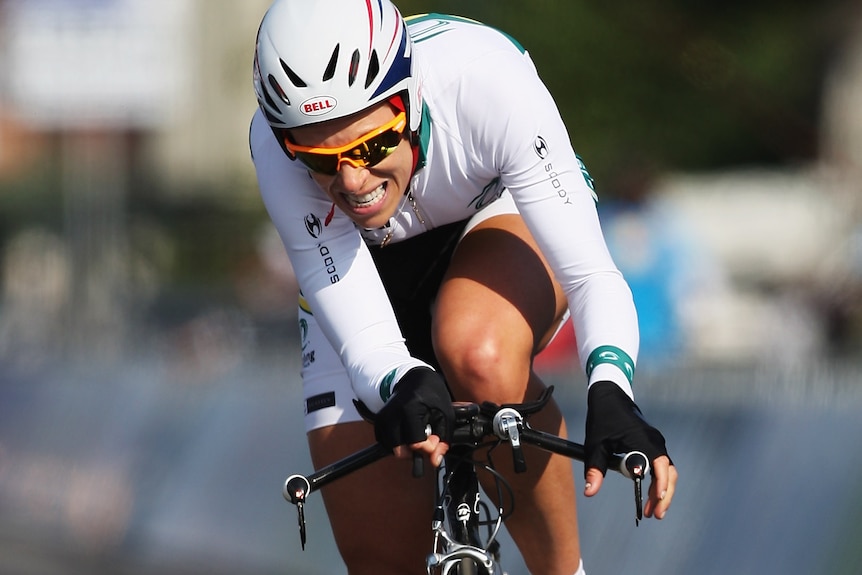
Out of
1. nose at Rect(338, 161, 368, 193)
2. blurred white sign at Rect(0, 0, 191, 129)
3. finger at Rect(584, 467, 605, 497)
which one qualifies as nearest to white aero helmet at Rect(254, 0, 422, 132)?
nose at Rect(338, 161, 368, 193)

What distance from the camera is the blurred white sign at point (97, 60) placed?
1405cm

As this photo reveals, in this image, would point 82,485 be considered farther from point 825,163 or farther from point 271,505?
point 825,163

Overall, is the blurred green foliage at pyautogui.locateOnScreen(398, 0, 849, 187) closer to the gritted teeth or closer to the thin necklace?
the thin necklace

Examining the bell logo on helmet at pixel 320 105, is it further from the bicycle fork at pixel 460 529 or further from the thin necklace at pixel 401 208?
the bicycle fork at pixel 460 529

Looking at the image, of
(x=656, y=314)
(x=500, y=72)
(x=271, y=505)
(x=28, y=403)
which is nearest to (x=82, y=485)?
(x=28, y=403)

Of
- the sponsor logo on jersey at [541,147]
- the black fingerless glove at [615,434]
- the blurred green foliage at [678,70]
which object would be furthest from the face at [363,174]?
the blurred green foliage at [678,70]

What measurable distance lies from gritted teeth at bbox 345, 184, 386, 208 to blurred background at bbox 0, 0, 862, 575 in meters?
2.73

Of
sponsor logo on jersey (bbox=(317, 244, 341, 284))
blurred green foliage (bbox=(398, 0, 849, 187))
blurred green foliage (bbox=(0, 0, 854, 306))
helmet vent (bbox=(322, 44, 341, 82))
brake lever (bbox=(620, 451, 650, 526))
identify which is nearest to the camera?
brake lever (bbox=(620, 451, 650, 526))

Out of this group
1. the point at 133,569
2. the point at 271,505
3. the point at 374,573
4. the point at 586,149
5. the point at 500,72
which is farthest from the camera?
the point at 586,149

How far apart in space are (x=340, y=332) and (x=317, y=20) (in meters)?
0.95

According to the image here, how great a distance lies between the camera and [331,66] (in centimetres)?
429

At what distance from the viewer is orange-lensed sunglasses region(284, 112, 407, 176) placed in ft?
14.3

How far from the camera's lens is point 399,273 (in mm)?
5273

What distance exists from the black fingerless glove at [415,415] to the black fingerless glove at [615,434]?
38 centimetres
